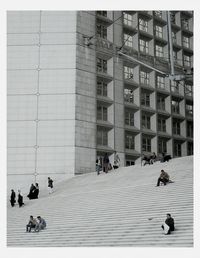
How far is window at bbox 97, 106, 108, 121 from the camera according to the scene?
4306 cm

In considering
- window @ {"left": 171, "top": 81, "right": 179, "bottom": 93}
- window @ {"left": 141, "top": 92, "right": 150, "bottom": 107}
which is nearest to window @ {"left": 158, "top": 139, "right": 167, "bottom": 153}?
window @ {"left": 141, "top": 92, "right": 150, "bottom": 107}

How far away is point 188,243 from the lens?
51.9 feet

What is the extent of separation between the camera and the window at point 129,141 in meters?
44.9

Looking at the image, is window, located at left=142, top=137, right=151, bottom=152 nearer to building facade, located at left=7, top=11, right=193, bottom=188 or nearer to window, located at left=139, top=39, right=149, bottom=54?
building facade, located at left=7, top=11, right=193, bottom=188

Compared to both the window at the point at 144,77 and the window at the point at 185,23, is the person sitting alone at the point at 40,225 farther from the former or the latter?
the window at the point at 185,23

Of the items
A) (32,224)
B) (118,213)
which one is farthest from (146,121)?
(32,224)

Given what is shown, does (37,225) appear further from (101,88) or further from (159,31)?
(159,31)

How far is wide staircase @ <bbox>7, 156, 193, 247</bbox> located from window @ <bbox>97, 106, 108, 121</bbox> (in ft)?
43.5

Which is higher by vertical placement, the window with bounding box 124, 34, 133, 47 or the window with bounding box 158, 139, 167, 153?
the window with bounding box 124, 34, 133, 47

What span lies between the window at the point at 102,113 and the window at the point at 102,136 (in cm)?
113

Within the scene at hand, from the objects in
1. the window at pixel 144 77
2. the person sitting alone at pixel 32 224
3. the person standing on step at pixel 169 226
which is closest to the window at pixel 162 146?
the window at pixel 144 77

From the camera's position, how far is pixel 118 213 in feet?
70.4

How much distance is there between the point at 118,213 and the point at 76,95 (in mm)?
20095
